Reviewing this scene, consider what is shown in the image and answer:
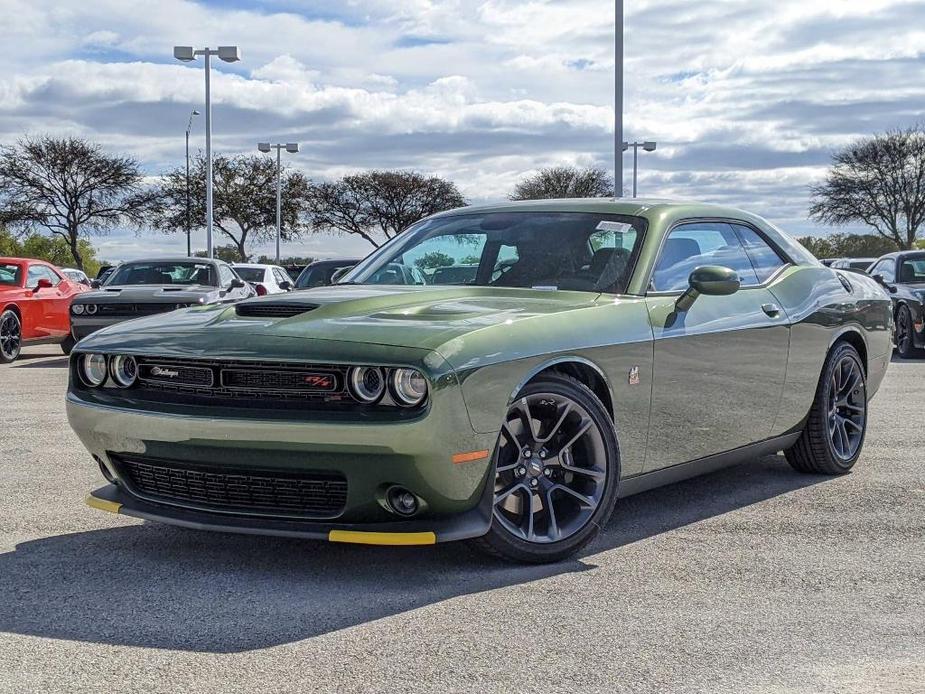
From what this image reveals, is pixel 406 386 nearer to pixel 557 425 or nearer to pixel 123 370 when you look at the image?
pixel 557 425

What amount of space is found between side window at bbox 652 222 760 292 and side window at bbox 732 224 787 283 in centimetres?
5

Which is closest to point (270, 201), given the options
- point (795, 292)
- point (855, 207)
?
point (855, 207)

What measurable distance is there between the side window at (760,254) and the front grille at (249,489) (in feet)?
9.14

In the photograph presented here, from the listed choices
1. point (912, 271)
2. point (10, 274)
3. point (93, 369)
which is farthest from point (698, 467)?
point (10, 274)

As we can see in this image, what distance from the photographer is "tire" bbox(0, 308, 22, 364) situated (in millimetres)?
15500

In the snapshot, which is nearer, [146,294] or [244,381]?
[244,381]

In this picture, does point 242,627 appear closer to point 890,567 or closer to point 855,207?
point 890,567

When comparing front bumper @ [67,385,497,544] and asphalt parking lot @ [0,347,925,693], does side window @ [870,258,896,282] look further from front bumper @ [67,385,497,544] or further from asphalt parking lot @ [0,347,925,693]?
front bumper @ [67,385,497,544]

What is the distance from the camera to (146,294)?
1455cm

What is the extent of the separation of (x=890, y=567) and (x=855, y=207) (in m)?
56.9

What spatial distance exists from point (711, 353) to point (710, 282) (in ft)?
1.11

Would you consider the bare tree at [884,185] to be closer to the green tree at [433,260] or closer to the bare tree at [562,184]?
the bare tree at [562,184]

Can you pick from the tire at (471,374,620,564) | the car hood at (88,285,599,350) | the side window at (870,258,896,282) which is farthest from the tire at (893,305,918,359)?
the tire at (471,374,620,564)

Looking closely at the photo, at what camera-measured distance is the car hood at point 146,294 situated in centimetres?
1441
